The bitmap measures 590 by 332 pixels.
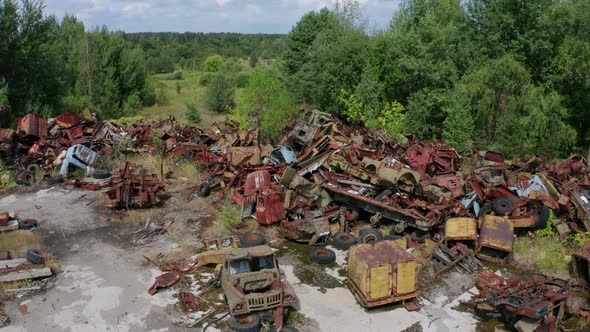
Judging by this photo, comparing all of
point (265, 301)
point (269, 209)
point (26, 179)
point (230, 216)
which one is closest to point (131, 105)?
point (26, 179)

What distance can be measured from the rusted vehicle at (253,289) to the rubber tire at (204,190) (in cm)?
726

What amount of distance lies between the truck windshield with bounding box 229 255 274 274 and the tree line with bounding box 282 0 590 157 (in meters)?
15.2

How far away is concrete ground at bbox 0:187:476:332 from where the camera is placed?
9.10 metres

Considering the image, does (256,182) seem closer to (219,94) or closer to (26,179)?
(26,179)

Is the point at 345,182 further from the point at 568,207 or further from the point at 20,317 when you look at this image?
the point at 20,317

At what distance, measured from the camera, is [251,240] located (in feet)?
40.5

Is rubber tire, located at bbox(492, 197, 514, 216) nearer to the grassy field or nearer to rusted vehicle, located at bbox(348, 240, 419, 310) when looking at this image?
rusted vehicle, located at bbox(348, 240, 419, 310)

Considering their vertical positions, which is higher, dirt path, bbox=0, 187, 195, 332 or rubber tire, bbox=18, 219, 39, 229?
rubber tire, bbox=18, 219, 39, 229

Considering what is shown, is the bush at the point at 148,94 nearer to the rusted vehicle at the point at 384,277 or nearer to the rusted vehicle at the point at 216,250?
the rusted vehicle at the point at 216,250

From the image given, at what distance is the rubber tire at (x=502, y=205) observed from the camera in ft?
41.8

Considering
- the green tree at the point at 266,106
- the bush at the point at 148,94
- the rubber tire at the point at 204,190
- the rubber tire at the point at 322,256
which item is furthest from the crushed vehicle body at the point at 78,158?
the bush at the point at 148,94

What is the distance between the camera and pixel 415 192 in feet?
44.6

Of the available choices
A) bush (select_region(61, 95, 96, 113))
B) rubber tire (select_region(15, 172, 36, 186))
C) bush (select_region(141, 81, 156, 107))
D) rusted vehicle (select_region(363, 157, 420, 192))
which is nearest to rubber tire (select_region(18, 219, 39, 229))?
rubber tire (select_region(15, 172, 36, 186))

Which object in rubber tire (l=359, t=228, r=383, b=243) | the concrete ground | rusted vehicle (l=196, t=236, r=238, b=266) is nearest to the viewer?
the concrete ground
